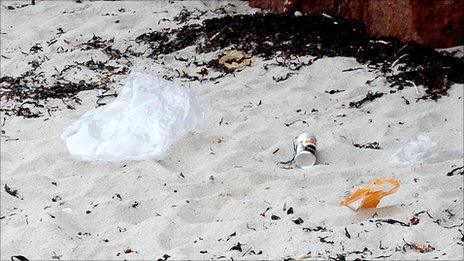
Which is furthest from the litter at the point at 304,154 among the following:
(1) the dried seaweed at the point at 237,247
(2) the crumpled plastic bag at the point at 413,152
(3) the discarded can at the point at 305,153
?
(1) the dried seaweed at the point at 237,247

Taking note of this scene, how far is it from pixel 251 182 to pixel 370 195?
615 mm

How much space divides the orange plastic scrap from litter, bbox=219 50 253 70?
6.37 ft

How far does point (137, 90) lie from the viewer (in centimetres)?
411

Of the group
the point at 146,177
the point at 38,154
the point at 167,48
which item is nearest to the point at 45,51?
the point at 167,48

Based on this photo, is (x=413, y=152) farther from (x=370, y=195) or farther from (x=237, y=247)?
(x=237, y=247)

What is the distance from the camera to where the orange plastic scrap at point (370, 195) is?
9.92ft

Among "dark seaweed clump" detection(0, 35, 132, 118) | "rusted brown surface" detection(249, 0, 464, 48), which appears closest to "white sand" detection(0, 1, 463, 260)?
"dark seaweed clump" detection(0, 35, 132, 118)

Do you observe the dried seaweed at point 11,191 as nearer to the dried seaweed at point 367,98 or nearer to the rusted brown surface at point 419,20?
the dried seaweed at point 367,98

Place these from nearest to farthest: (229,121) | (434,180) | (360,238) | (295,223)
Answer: (360,238) → (295,223) → (434,180) → (229,121)

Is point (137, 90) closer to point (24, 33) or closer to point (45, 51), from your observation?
point (45, 51)

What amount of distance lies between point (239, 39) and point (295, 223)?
2.64m

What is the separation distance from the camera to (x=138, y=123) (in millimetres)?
3840

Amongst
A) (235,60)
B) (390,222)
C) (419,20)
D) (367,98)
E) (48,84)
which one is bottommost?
(48,84)

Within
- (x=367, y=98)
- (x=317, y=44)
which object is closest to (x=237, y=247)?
(x=367, y=98)
